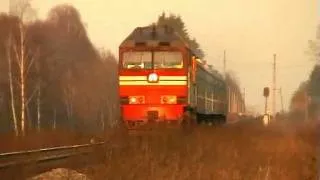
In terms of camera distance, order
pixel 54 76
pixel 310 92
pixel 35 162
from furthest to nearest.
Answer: pixel 54 76 → pixel 310 92 → pixel 35 162

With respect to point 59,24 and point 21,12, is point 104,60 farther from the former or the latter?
point 21,12

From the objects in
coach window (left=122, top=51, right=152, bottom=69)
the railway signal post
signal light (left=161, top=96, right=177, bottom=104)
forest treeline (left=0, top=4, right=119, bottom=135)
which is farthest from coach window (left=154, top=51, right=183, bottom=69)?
forest treeline (left=0, top=4, right=119, bottom=135)

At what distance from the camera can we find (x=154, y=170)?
8.26 metres

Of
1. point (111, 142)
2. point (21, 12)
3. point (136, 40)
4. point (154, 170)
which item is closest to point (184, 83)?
point (136, 40)

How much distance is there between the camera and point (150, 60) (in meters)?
14.1

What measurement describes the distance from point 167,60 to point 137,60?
69cm

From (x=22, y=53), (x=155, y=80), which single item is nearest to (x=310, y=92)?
(x=155, y=80)

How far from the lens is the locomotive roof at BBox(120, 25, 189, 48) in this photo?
14.2m

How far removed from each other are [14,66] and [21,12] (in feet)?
8.41

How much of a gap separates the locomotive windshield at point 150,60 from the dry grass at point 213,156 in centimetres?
167

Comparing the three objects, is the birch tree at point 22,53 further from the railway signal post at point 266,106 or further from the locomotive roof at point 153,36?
the railway signal post at point 266,106

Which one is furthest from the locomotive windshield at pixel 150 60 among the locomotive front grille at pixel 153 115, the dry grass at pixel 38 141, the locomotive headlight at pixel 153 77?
the dry grass at pixel 38 141

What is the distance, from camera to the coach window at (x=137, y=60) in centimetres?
1410

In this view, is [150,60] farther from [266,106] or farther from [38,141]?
[266,106]
